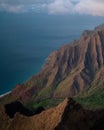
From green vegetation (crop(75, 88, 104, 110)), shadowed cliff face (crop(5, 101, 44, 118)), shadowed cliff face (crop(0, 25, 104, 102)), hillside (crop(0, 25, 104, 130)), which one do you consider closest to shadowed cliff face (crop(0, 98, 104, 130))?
hillside (crop(0, 25, 104, 130))

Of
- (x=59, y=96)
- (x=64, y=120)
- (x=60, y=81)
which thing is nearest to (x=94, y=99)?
(x=59, y=96)

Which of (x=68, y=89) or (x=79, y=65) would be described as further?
(x=79, y=65)

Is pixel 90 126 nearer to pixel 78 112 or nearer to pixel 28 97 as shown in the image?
pixel 78 112

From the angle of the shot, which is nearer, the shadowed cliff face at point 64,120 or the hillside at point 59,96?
the shadowed cliff face at point 64,120

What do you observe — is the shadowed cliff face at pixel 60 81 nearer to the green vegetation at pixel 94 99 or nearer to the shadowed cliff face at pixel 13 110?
the green vegetation at pixel 94 99

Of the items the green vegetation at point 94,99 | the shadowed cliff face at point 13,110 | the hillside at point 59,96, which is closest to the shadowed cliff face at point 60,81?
the hillside at point 59,96

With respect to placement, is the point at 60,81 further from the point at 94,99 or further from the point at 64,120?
the point at 64,120

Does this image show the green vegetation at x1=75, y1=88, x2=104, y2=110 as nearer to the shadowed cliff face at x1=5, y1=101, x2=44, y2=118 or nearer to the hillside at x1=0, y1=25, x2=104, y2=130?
the hillside at x1=0, y1=25, x2=104, y2=130

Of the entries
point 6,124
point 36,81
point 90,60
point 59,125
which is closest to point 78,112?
point 59,125

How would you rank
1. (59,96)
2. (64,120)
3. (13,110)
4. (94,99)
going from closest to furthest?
(64,120) → (13,110) → (94,99) → (59,96)
